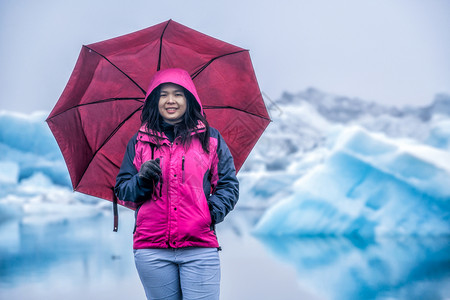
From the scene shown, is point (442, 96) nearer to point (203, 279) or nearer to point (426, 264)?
point (426, 264)

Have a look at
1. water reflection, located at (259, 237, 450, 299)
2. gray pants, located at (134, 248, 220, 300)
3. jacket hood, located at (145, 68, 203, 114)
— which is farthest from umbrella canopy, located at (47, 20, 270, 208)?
water reflection, located at (259, 237, 450, 299)

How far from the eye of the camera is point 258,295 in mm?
2332

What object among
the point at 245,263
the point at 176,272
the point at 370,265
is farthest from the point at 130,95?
the point at 370,265

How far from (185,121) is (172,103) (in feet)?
0.19

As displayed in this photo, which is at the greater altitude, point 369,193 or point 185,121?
point 369,193

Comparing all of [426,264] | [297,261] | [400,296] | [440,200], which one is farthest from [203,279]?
[440,200]

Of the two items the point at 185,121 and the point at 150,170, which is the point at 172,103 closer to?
the point at 185,121

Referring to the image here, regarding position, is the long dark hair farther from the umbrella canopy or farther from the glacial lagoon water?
the glacial lagoon water

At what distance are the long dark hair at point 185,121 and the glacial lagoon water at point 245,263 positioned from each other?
1.43 m

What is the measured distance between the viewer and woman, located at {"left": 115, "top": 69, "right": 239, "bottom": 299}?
3.46ft

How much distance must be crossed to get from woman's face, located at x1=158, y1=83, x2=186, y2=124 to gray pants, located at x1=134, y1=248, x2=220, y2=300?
0.33 meters

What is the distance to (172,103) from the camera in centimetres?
114

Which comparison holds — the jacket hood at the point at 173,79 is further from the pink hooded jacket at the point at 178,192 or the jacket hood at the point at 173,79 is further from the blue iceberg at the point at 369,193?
the blue iceberg at the point at 369,193

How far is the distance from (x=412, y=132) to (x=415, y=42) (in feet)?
2.25
